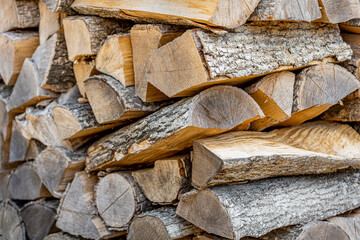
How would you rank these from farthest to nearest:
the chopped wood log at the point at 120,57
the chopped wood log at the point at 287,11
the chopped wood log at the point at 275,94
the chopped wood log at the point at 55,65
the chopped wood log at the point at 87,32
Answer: the chopped wood log at the point at 55,65 < the chopped wood log at the point at 87,32 < the chopped wood log at the point at 120,57 < the chopped wood log at the point at 275,94 < the chopped wood log at the point at 287,11

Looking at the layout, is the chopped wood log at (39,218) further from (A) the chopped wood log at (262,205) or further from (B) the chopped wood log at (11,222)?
(A) the chopped wood log at (262,205)

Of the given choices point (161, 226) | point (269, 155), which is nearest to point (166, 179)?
point (161, 226)

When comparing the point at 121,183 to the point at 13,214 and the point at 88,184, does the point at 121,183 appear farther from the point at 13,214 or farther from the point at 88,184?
the point at 13,214

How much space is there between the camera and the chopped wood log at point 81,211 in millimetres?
2576

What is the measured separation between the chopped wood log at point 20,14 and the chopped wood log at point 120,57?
3.02 ft

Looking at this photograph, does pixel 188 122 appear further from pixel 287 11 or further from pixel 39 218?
pixel 39 218

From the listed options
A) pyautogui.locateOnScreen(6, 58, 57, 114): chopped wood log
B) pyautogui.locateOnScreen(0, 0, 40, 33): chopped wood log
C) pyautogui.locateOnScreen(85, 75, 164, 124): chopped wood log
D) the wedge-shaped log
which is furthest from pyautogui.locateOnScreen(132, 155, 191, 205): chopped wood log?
pyautogui.locateOnScreen(0, 0, 40, 33): chopped wood log

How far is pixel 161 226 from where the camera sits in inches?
86.8

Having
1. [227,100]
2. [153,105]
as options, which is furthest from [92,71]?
[227,100]

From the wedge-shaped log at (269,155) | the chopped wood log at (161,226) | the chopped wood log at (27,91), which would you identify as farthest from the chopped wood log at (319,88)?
the chopped wood log at (27,91)

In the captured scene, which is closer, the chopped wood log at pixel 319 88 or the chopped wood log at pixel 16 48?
the chopped wood log at pixel 319 88

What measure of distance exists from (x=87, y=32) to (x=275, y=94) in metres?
1.09

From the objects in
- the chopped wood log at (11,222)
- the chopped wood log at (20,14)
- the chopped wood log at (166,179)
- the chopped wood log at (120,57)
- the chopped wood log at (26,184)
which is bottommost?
the chopped wood log at (11,222)

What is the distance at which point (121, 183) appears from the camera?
2.46 meters
